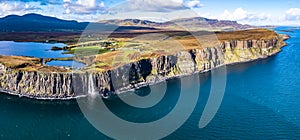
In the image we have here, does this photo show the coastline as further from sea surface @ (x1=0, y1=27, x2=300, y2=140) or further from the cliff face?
sea surface @ (x1=0, y1=27, x2=300, y2=140)

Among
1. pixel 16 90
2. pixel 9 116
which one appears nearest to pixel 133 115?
pixel 9 116

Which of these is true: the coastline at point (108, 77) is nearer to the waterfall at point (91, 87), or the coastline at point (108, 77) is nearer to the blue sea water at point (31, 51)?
the waterfall at point (91, 87)

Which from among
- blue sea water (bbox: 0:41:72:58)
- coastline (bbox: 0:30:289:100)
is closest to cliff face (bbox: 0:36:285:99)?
coastline (bbox: 0:30:289:100)

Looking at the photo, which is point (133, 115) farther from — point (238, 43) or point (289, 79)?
point (238, 43)

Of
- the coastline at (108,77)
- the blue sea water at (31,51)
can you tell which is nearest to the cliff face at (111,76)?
the coastline at (108,77)

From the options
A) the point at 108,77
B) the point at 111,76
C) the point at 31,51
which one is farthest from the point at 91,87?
the point at 31,51

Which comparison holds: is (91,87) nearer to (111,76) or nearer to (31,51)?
(111,76)
